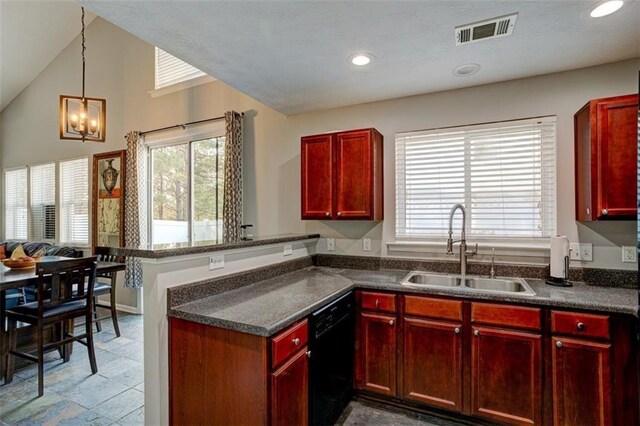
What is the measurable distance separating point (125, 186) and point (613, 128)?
5.40 metres

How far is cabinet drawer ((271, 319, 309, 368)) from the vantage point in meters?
1.56

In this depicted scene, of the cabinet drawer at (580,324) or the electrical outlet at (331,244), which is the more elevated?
the electrical outlet at (331,244)

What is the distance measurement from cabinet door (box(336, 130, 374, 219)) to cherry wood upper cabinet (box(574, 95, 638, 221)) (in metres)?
1.52

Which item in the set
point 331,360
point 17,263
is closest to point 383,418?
point 331,360

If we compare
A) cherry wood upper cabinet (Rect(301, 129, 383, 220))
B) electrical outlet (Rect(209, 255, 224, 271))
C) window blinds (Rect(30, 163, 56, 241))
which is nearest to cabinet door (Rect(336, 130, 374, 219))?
cherry wood upper cabinet (Rect(301, 129, 383, 220))

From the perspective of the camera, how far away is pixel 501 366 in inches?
81.7

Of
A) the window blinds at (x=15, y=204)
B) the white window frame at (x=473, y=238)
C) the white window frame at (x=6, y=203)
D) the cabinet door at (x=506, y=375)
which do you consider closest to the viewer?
the cabinet door at (x=506, y=375)

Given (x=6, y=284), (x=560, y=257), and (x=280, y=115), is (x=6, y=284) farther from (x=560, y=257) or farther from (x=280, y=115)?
(x=560, y=257)

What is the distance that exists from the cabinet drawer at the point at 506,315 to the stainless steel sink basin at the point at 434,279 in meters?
0.51

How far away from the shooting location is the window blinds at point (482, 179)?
257cm

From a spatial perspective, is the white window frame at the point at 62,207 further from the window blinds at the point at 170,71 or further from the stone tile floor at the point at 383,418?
the stone tile floor at the point at 383,418

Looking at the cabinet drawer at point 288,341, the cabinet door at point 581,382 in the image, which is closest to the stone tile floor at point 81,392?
the cabinet drawer at point 288,341

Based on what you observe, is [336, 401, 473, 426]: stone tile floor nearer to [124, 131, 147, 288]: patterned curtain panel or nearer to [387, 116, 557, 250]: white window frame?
[387, 116, 557, 250]: white window frame

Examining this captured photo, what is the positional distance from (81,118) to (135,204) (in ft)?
4.86
